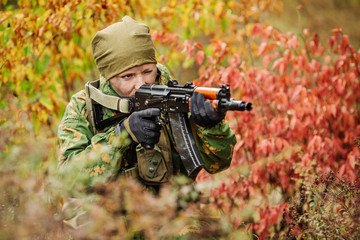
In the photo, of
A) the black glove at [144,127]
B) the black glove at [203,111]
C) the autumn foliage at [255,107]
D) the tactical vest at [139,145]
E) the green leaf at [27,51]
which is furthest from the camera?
the green leaf at [27,51]

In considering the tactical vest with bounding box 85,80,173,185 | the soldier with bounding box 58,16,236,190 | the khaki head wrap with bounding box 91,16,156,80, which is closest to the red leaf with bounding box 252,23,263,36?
the soldier with bounding box 58,16,236,190

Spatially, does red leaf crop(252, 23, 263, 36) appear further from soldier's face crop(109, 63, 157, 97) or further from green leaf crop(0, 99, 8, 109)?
green leaf crop(0, 99, 8, 109)

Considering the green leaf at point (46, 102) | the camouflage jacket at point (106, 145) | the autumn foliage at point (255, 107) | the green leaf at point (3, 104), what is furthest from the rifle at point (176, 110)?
the green leaf at point (46, 102)

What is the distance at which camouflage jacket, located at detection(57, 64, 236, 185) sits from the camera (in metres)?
2.52

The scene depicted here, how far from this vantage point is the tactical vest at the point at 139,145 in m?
2.67

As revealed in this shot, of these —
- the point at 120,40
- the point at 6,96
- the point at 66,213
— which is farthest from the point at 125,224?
the point at 6,96

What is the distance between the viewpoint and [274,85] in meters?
4.40

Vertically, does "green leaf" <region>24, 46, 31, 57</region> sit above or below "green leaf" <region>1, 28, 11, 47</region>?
below

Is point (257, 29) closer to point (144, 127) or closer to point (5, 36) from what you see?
point (144, 127)

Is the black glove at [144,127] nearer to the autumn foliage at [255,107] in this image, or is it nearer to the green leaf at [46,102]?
the autumn foliage at [255,107]

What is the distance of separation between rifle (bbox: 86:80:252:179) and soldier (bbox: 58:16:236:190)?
1.2 inches

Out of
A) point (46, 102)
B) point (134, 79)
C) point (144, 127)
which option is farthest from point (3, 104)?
point (144, 127)

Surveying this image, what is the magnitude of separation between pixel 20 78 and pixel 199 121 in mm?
3137

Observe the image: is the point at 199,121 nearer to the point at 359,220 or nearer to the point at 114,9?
the point at 359,220
